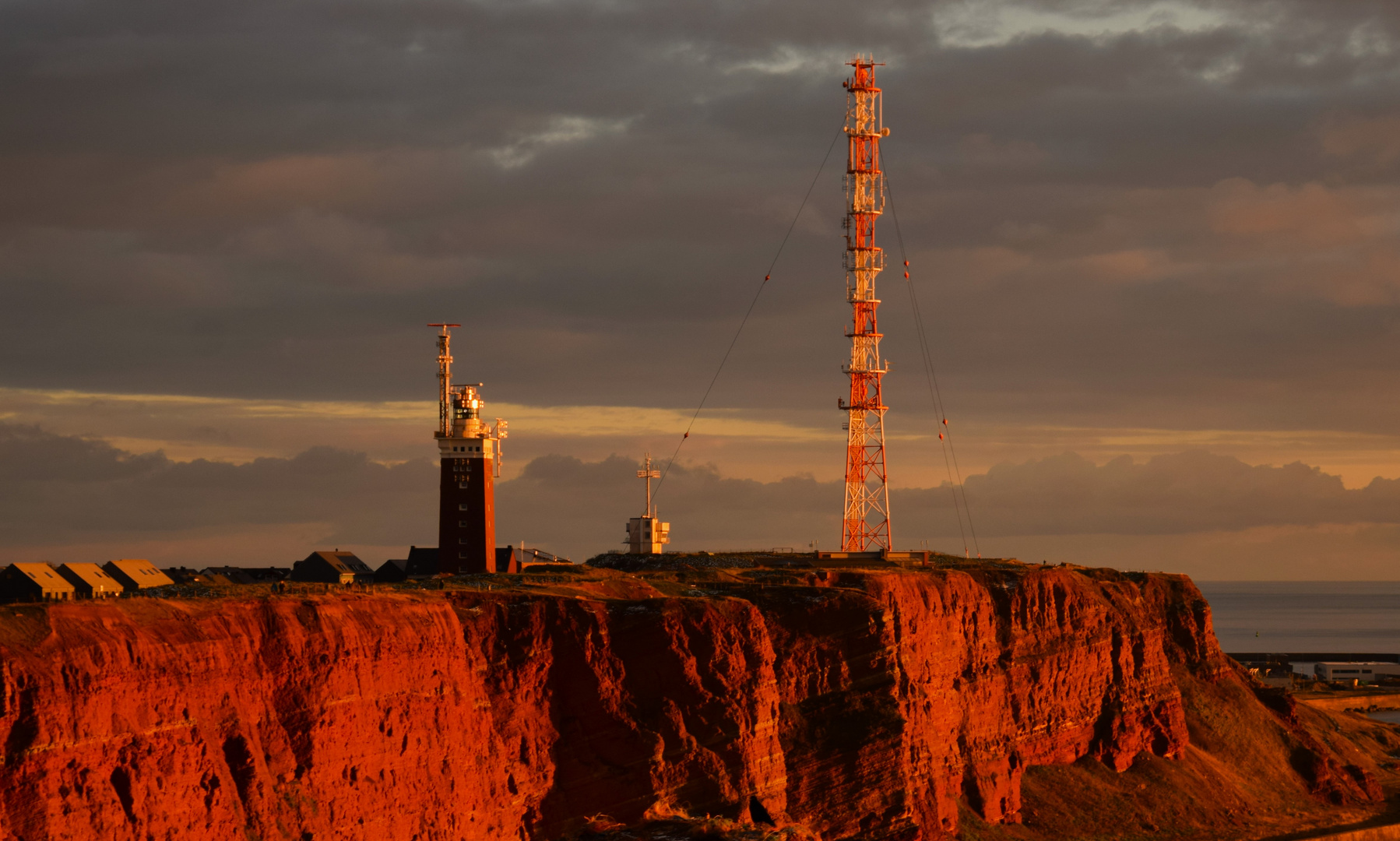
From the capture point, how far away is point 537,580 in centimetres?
7731

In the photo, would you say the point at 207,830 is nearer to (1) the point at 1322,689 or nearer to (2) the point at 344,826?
(2) the point at 344,826

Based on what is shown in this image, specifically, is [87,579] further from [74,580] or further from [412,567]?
[412,567]

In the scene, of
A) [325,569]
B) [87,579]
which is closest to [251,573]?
[325,569]

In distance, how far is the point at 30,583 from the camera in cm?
8294

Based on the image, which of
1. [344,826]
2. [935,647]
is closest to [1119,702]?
[935,647]

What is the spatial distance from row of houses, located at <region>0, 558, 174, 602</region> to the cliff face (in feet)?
71.7

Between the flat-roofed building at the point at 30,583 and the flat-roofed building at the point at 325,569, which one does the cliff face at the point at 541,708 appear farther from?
the flat-roofed building at the point at 325,569

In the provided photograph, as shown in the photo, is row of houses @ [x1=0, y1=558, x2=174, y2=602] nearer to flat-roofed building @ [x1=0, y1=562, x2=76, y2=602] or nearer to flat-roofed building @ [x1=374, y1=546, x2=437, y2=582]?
flat-roofed building @ [x1=0, y1=562, x2=76, y2=602]

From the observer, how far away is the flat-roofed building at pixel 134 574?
317 feet

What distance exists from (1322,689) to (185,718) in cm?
16294

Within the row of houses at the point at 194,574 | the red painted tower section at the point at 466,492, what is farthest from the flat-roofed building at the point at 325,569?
the red painted tower section at the point at 466,492

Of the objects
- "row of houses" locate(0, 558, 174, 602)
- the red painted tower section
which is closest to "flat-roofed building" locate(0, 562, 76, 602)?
"row of houses" locate(0, 558, 174, 602)

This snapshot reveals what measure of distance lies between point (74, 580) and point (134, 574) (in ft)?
29.8

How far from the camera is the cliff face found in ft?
153
